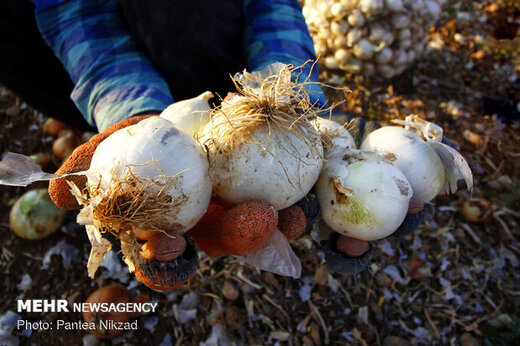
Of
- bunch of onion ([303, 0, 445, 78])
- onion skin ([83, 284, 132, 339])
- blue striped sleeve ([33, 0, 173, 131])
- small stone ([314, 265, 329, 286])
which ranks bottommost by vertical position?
small stone ([314, 265, 329, 286])

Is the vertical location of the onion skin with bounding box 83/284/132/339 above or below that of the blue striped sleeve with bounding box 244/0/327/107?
below

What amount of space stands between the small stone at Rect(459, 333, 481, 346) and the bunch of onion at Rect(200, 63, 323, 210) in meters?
1.68

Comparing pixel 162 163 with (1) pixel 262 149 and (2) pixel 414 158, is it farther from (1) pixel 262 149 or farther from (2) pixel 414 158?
(2) pixel 414 158

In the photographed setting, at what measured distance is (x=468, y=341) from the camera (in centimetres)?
212

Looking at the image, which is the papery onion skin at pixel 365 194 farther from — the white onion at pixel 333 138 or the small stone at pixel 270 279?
the small stone at pixel 270 279

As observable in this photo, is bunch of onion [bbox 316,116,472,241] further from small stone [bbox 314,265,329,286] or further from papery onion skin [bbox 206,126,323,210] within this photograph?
small stone [bbox 314,265,329,286]

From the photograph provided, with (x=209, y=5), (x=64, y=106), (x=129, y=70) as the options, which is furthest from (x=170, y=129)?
(x=64, y=106)

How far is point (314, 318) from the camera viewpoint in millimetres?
2195

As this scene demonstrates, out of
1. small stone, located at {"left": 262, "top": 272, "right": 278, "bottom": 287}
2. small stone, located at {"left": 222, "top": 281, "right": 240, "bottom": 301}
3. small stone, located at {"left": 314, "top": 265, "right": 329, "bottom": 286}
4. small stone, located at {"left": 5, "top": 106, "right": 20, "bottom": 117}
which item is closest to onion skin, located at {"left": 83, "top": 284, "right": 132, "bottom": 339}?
small stone, located at {"left": 222, "top": 281, "right": 240, "bottom": 301}

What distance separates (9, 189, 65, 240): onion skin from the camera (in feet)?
7.57

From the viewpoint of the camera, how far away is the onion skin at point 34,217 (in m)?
2.31

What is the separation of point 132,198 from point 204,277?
1.38 metres

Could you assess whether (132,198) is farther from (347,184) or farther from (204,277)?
(204,277)

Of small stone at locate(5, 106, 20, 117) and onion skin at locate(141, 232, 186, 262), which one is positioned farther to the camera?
small stone at locate(5, 106, 20, 117)
